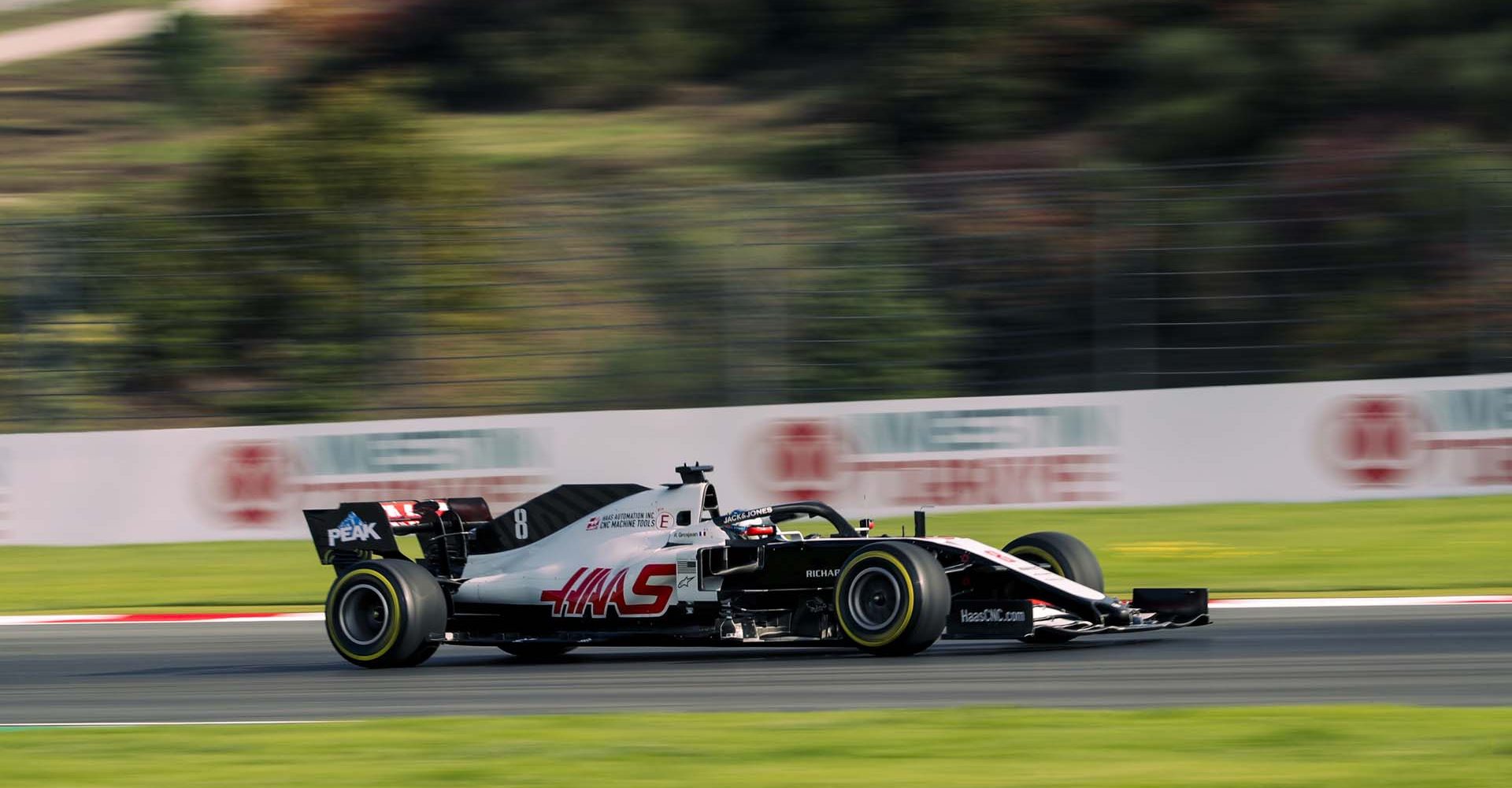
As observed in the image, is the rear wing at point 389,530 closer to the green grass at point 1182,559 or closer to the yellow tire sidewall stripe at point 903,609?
the yellow tire sidewall stripe at point 903,609

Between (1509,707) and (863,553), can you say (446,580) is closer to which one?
(863,553)

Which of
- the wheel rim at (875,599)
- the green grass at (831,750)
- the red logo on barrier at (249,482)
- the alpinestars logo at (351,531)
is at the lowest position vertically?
the green grass at (831,750)

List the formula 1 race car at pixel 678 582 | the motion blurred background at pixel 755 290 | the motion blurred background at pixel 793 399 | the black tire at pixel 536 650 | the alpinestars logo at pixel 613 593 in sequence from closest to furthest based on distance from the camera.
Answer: the formula 1 race car at pixel 678 582 → the motion blurred background at pixel 793 399 → the alpinestars logo at pixel 613 593 → the black tire at pixel 536 650 → the motion blurred background at pixel 755 290

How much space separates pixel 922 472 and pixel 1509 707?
350 inches

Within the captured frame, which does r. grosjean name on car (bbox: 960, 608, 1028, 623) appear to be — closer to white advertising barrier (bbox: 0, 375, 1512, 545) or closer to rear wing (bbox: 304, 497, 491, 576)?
rear wing (bbox: 304, 497, 491, 576)

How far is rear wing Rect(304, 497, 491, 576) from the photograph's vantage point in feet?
32.8

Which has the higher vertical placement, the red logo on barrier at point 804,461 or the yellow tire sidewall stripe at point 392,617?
the red logo on barrier at point 804,461

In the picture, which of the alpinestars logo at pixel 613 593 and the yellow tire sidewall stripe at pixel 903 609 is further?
the alpinestars logo at pixel 613 593

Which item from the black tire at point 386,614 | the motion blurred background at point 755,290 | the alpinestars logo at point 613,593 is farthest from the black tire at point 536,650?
the motion blurred background at point 755,290

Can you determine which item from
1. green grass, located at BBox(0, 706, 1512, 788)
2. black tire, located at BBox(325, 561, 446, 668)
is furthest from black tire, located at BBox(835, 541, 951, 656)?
black tire, located at BBox(325, 561, 446, 668)

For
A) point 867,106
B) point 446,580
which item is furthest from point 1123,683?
point 867,106

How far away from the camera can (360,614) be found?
9.66 metres

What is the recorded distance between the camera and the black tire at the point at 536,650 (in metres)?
9.88

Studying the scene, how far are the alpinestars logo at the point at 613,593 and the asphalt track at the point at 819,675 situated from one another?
0.30 metres
